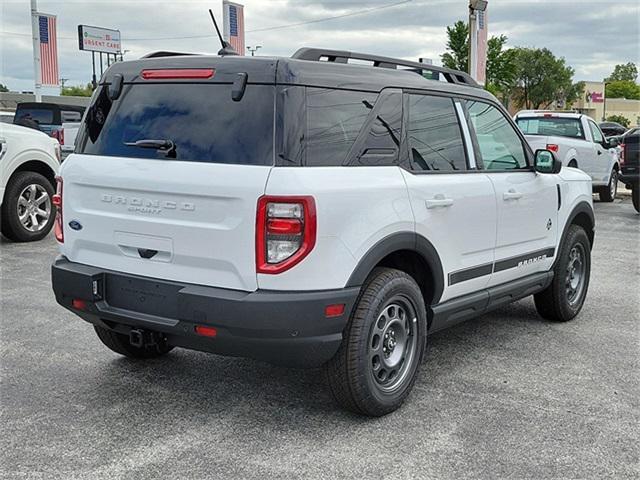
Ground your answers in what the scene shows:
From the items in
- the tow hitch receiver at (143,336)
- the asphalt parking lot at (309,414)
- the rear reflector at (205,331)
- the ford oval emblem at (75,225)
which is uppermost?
the ford oval emblem at (75,225)

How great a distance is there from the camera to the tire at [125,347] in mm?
4676

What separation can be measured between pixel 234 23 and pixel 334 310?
685 inches

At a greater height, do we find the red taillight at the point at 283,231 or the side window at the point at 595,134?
the side window at the point at 595,134

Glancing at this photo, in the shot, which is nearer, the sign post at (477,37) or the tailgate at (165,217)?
the tailgate at (165,217)

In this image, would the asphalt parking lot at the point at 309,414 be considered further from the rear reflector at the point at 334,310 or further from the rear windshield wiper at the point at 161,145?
the rear windshield wiper at the point at 161,145

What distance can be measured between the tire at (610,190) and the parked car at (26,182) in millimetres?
11512

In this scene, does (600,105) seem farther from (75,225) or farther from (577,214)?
(75,225)

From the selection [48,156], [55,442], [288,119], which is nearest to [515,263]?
[288,119]

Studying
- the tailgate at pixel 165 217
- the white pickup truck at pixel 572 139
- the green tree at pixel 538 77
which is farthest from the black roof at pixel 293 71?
the green tree at pixel 538 77

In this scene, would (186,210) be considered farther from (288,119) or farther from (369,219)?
(369,219)

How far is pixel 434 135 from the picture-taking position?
14.7 ft

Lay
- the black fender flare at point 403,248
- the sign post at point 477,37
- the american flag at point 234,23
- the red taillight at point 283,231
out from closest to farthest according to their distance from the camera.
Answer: the red taillight at point 283,231 < the black fender flare at point 403,248 < the american flag at point 234,23 < the sign post at point 477,37

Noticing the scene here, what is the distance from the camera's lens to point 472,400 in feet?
13.9

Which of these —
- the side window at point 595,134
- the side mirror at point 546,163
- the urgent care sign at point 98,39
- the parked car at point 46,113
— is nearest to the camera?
the side mirror at point 546,163
